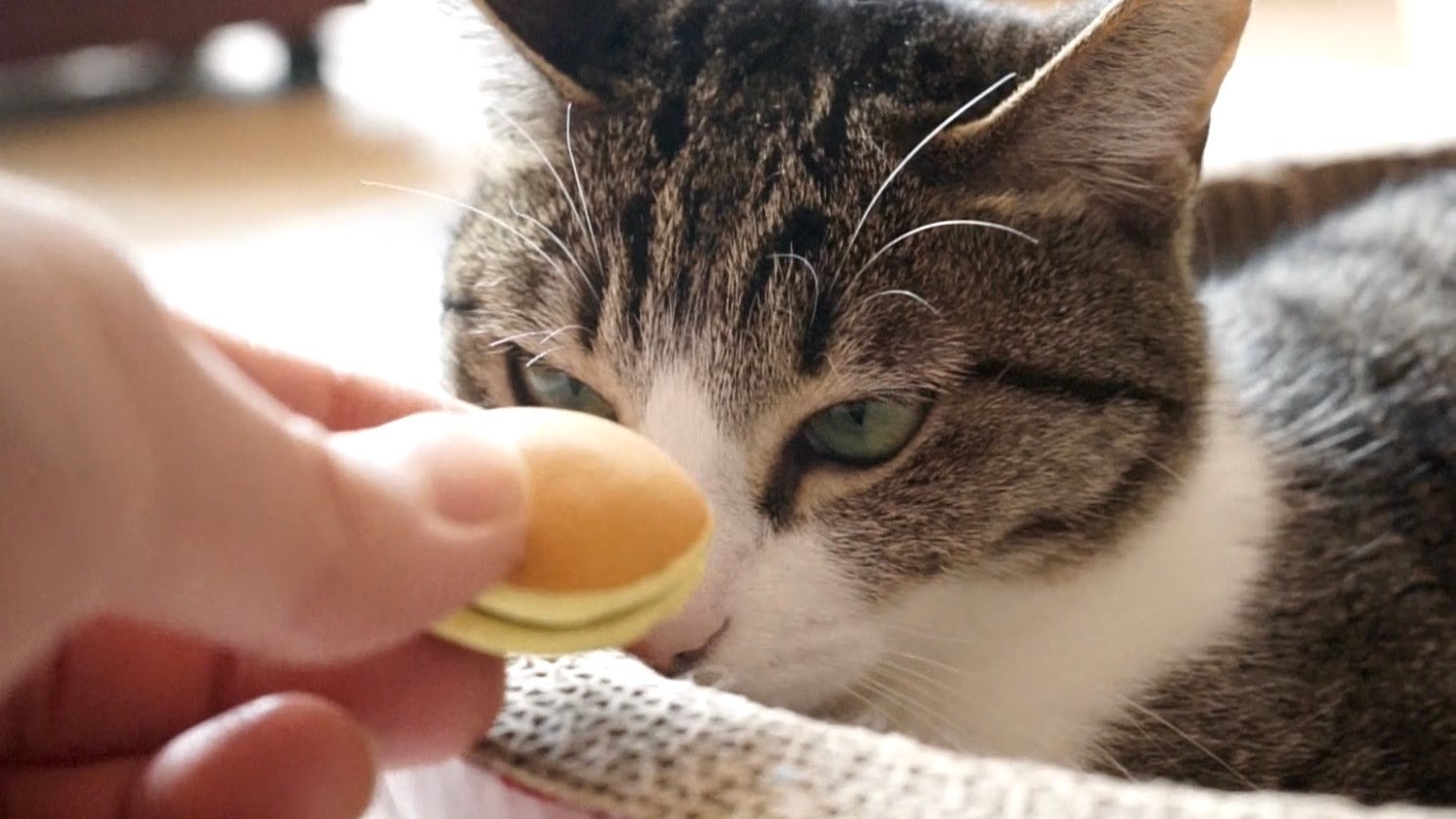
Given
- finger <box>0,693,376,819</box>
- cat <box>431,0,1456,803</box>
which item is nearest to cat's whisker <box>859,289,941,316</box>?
cat <box>431,0,1456,803</box>

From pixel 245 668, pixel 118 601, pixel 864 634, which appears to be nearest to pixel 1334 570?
pixel 864 634

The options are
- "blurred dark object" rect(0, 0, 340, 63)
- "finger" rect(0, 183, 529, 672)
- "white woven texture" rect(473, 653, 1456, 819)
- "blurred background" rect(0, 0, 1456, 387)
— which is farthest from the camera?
"blurred dark object" rect(0, 0, 340, 63)

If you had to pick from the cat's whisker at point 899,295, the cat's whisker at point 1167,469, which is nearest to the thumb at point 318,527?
the cat's whisker at point 899,295

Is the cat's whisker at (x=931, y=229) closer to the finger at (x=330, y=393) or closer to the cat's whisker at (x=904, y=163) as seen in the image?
the cat's whisker at (x=904, y=163)

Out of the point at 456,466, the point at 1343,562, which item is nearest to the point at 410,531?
the point at 456,466

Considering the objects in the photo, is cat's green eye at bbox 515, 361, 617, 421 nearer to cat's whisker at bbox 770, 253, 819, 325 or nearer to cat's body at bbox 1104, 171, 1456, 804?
cat's whisker at bbox 770, 253, 819, 325

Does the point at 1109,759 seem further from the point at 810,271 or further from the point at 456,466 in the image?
the point at 456,466
